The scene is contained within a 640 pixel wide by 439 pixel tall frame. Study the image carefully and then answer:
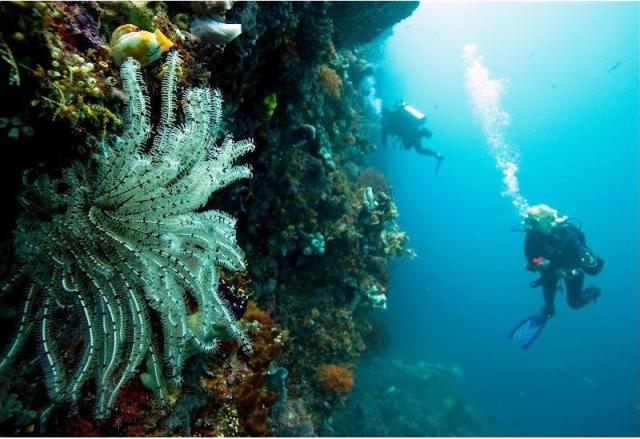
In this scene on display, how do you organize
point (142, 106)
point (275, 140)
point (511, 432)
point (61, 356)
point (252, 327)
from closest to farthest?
1. point (61, 356)
2. point (142, 106)
3. point (252, 327)
4. point (275, 140)
5. point (511, 432)

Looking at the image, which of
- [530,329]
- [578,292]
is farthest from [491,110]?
[530,329]

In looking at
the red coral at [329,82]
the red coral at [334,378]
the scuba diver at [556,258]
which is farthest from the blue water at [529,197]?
the red coral at [334,378]

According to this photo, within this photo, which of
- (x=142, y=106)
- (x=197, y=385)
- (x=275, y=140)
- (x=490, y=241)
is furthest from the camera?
(x=490, y=241)

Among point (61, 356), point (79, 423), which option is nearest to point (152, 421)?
point (79, 423)

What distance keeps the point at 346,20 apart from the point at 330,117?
3847 mm

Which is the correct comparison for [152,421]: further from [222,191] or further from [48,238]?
[222,191]

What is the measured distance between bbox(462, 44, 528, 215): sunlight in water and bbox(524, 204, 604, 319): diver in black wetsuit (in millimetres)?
78951

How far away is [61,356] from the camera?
2307 millimetres

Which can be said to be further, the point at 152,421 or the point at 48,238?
the point at 152,421

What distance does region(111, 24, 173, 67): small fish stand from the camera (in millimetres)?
2570

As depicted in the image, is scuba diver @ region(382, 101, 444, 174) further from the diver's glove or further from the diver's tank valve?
the diver's glove

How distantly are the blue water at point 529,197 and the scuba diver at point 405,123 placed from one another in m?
26.8

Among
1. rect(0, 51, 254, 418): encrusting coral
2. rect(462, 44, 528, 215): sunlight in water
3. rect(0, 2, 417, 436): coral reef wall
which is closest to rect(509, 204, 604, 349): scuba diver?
rect(0, 2, 417, 436): coral reef wall

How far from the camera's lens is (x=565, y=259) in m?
14.0
